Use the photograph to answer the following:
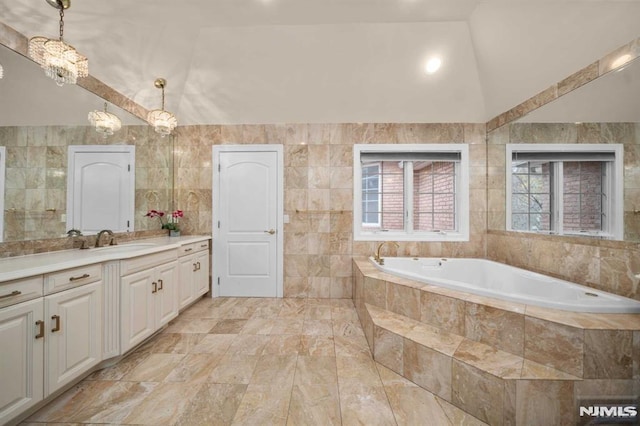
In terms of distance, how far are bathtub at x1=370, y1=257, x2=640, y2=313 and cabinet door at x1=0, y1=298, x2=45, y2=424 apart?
2502mm

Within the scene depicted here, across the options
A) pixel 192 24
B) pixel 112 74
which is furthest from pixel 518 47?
pixel 112 74

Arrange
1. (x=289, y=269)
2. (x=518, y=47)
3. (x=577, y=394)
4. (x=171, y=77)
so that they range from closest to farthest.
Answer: (x=577, y=394), (x=518, y=47), (x=171, y=77), (x=289, y=269)

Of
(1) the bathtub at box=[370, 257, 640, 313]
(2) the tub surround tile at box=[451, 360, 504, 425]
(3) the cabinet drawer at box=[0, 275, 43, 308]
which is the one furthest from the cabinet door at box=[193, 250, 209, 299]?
(2) the tub surround tile at box=[451, 360, 504, 425]

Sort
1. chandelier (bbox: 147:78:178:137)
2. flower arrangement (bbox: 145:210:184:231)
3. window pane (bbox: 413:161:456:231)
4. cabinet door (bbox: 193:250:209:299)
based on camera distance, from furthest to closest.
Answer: window pane (bbox: 413:161:456:231)
flower arrangement (bbox: 145:210:184:231)
cabinet door (bbox: 193:250:209:299)
chandelier (bbox: 147:78:178:137)

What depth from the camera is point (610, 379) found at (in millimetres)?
1375

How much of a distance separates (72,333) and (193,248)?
1494mm

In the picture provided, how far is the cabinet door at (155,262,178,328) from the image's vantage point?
2.35m

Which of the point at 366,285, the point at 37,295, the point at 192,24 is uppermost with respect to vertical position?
the point at 192,24

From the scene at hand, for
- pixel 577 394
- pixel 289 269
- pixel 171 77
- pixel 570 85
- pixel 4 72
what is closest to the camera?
pixel 577 394

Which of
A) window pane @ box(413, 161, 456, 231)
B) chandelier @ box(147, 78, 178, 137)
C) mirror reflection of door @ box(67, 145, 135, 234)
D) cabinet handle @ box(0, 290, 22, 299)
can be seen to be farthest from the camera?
window pane @ box(413, 161, 456, 231)

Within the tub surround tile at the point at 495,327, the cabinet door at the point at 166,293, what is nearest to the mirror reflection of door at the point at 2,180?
the cabinet door at the point at 166,293

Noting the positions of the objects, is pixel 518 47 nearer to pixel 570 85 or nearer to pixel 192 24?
pixel 570 85

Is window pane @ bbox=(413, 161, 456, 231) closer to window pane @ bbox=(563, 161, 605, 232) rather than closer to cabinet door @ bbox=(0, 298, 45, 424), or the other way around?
window pane @ bbox=(563, 161, 605, 232)

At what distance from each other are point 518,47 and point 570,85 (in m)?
0.57
